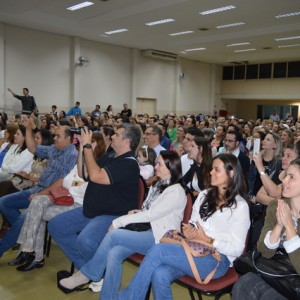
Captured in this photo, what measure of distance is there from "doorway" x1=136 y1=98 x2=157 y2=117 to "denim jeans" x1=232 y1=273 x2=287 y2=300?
15589 mm

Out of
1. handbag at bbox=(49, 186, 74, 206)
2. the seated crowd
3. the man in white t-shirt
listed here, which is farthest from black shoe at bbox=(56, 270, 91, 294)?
the man in white t-shirt

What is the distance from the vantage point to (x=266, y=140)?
414 centimetres

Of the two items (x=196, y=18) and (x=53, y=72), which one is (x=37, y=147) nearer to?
(x=196, y=18)

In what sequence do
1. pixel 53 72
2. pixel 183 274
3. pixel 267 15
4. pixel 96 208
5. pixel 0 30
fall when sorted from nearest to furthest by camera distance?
1. pixel 183 274
2. pixel 96 208
3. pixel 267 15
4. pixel 0 30
5. pixel 53 72

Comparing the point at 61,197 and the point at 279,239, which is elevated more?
the point at 279,239

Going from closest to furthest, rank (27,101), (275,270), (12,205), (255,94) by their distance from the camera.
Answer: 1. (275,270)
2. (12,205)
3. (27,101)
4. (255,94)

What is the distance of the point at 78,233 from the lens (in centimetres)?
304

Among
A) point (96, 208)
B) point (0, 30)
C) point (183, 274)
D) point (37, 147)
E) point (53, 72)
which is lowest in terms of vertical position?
point (183, 274)

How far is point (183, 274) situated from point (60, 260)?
5.48ft

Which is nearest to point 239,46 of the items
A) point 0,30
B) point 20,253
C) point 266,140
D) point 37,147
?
point 0,30

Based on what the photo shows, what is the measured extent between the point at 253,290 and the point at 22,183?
290 cm

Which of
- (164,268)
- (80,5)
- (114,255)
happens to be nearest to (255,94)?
(80,5)

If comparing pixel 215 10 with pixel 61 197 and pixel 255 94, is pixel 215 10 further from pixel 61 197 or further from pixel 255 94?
pixel 255 94

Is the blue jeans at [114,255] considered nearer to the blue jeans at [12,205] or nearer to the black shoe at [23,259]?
the black shoe at [23,259]
